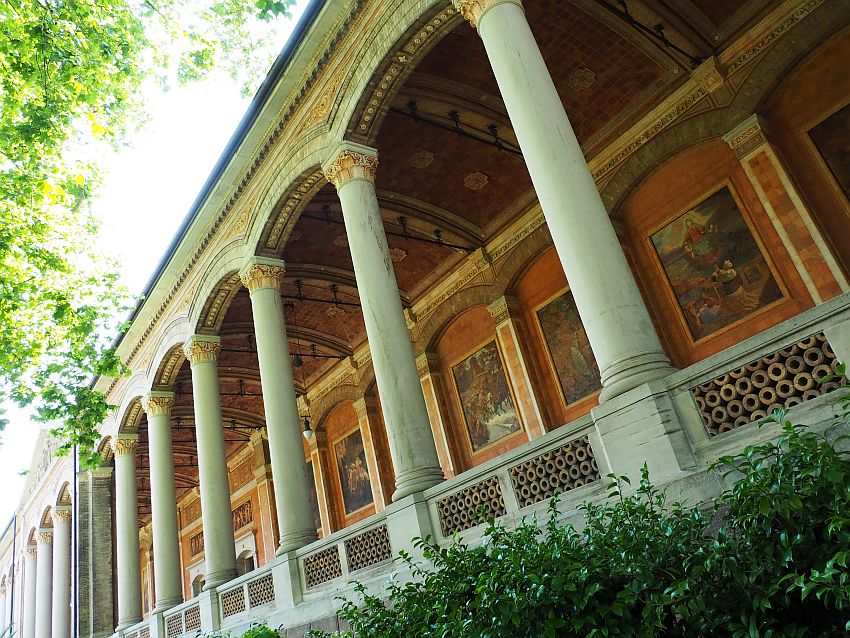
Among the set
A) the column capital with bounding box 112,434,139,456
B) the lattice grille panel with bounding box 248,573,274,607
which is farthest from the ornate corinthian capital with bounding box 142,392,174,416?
the lattice grille panel with bounding box 248,573,274,607

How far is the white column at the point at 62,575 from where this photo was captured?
77.6 ft

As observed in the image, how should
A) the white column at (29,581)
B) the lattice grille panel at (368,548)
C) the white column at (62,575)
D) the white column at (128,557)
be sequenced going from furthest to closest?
the white column at (29,581) < the white column at (62,575) < the white column at (128,557) < the lattice grille panel at (368,548)

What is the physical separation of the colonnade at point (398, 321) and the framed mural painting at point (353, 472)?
5.92 m

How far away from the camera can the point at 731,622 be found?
336 centimetres

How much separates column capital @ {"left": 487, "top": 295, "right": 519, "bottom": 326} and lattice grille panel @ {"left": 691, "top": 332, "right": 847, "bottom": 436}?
9915mm

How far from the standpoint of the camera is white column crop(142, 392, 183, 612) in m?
15.0

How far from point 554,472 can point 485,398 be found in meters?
9.55

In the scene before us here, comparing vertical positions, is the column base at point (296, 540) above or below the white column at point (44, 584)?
below

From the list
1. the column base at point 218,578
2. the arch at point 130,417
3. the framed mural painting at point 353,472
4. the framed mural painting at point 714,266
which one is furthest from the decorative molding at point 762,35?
the arch at point 130,417

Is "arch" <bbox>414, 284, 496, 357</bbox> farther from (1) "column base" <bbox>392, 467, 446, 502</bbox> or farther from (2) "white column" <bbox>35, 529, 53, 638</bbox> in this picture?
(2) "white column" <bbox>35, 529, 53, 638</bbox>

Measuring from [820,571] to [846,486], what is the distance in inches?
17.0

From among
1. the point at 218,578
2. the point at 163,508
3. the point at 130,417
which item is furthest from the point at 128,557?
the point at 218,578

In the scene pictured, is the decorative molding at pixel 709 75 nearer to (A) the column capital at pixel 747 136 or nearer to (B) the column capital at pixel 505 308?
(A) the column capital at pixel 747 136

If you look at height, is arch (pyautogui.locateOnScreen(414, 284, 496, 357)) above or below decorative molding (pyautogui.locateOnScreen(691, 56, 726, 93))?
below
